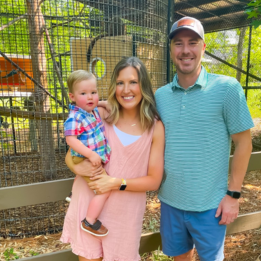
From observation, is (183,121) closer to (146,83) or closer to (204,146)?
(204,146)

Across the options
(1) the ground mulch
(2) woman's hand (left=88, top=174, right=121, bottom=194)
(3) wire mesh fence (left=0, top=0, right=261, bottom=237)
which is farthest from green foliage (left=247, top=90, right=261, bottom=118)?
(2) woman's hand (left=88, top=174, right=121, bottom=194)

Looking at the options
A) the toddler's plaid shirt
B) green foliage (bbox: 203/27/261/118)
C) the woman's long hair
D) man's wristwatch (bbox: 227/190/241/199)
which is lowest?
man's wristwatch (bbox: 227/190/241/199)

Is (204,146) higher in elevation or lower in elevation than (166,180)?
higher

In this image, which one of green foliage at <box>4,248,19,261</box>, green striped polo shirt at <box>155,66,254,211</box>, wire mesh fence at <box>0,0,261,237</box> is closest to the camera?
green striped polo shirt at <box>155,66,254,211</box>

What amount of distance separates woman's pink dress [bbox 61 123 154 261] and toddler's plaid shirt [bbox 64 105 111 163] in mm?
50

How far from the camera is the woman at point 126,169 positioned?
134 centimetres

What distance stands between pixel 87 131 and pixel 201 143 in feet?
1.99

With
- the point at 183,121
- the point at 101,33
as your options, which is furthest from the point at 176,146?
the point at 101,33

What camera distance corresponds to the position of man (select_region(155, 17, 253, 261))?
4.20ft

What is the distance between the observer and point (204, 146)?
1.31 meters

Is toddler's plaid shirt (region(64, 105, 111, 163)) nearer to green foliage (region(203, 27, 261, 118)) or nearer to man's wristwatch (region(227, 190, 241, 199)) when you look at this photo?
man's wristwatch (region(227, 190, 241, 199))

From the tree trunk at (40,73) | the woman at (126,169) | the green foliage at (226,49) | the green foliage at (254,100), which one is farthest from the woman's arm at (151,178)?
the green foliage at (254,100)

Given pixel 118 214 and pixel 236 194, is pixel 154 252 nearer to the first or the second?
pixel 118 214

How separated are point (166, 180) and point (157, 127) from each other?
1.02 ft
